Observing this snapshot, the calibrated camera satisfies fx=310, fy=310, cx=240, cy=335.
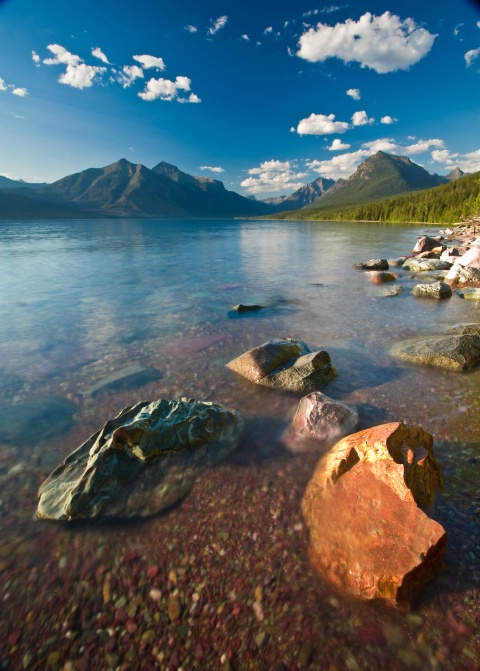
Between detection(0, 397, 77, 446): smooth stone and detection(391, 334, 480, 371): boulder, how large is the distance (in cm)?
884

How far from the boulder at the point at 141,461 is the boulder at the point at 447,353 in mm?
5773

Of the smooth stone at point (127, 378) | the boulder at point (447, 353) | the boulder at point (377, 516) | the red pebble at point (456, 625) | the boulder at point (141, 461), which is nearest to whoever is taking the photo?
the red pebble at point (456, 625)

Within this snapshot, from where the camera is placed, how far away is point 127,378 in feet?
27.1

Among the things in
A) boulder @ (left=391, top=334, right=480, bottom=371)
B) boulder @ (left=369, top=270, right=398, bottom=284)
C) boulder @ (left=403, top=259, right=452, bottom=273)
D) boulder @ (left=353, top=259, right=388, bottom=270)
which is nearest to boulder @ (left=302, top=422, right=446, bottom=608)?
boulder @ (left=391, top=334, right=480, bottom=371)

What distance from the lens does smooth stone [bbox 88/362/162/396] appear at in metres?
7.88

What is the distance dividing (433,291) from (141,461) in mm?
Result: 16592

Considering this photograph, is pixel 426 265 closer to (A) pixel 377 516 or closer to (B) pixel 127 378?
(B) pixel 127 378

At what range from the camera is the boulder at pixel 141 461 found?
4.53 meters

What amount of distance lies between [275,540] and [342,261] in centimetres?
3089

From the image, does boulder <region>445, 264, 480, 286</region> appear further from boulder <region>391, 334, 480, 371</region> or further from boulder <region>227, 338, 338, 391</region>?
boulder <region>227, 338, 338, 391</region>

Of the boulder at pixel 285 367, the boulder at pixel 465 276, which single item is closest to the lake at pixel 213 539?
the boulder at pixel 285 367

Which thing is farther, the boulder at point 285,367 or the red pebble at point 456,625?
the boulder at point 285,367

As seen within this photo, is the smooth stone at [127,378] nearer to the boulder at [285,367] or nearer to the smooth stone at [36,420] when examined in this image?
the smooth stone at [36,420]

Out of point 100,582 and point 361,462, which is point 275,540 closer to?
point 361,462
